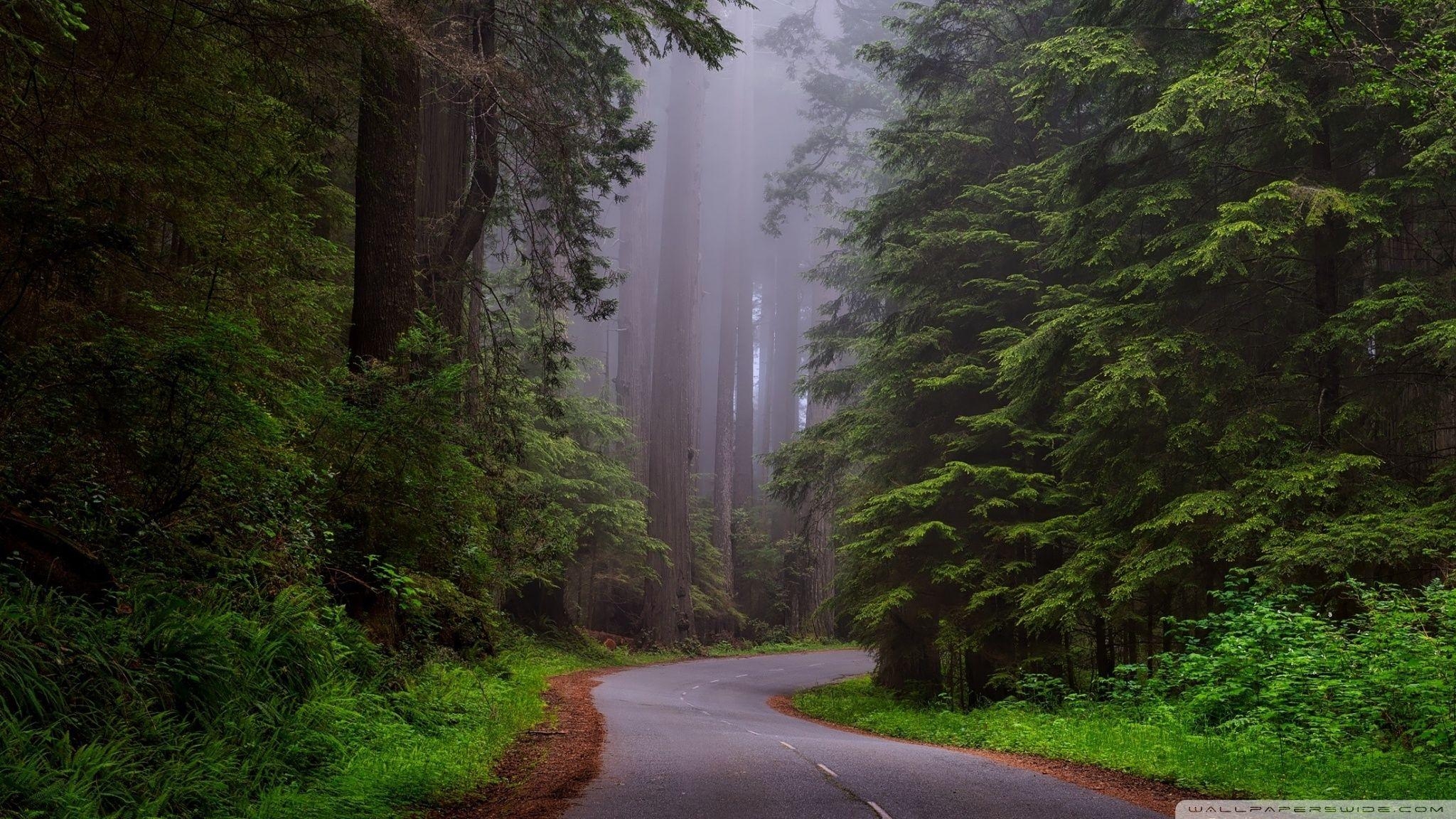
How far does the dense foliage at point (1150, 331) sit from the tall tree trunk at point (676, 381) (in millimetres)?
12335

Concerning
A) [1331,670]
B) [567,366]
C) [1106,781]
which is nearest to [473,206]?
[567,366]

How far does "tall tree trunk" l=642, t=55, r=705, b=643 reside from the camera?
93.7 feet

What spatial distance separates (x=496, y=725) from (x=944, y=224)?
11975 millimetres

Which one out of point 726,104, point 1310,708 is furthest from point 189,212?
point 726,104

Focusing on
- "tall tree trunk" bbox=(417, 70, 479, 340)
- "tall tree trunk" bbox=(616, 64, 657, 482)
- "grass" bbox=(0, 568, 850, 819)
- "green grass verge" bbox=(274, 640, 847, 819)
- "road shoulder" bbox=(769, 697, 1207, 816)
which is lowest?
"road shoulder" bbox=(769, 697, 1207, 816)

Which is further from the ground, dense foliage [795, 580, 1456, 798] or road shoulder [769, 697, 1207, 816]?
dense foliage [795, 580, 1456, 798]

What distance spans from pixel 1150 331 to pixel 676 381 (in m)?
20.1

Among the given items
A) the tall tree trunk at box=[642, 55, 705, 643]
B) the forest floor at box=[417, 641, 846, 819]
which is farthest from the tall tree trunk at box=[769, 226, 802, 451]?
the forest floor at box=[417, 641, 846, 819]

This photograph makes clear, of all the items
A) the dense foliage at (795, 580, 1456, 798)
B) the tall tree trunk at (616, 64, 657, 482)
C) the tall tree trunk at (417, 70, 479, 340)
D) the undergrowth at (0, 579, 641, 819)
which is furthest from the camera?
the tall tree trunk at (616, 64, 657, 482)

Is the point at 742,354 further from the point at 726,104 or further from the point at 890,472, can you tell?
the point at 890,472

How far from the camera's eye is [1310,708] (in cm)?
823

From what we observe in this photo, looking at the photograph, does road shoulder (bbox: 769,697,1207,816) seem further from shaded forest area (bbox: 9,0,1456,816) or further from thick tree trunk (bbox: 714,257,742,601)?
thick tree trunk (bbox: 714,257,742,601)

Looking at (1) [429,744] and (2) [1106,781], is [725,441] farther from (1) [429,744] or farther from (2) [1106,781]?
(1) [429,744]

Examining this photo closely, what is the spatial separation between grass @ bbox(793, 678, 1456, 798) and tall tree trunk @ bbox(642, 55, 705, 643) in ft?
51.1
